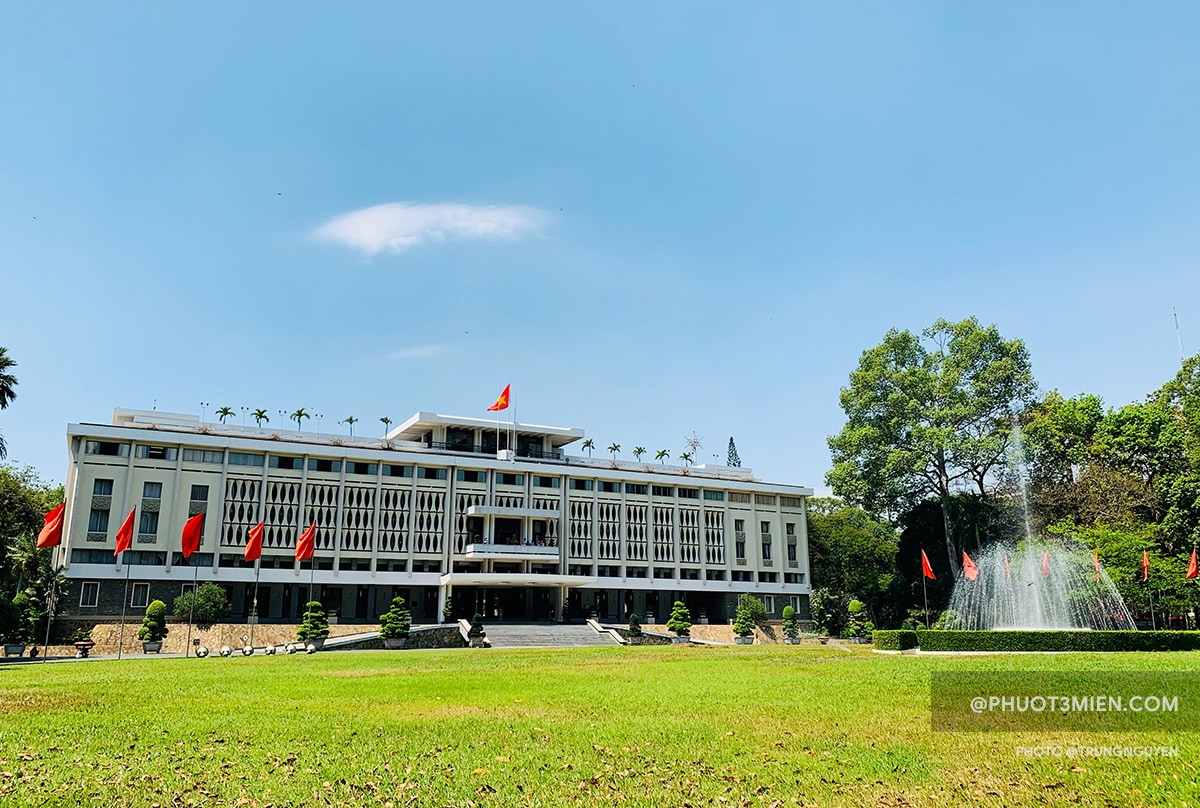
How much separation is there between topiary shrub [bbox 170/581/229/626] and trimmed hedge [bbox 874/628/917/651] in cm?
2964

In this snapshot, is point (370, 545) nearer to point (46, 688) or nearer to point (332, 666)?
point (332, 666)

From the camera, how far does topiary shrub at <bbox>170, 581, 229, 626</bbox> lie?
131ft

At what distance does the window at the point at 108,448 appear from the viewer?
4384 cm

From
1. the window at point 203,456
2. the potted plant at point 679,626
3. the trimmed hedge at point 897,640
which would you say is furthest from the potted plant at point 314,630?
the trimmed hedge at point 897,640

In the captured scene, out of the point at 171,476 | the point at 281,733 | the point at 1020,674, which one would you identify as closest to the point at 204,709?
the point at 281,733

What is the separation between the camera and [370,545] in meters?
48.2

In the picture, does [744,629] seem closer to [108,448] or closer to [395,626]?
[395,626]

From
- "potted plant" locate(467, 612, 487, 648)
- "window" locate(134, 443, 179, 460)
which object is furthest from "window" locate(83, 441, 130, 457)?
"potted plant" locate(467, 612, 487, 648)

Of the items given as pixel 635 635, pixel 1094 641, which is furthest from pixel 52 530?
pixel 1094 641

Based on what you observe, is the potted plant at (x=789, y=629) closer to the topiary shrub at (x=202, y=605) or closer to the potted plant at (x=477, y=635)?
the potted plant at (x=477, y=635)

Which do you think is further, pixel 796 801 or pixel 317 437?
pixel 317 437

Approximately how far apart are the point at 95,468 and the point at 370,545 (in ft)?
46.5

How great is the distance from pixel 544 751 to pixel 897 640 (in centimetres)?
2144

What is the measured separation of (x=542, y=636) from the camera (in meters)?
41.9
